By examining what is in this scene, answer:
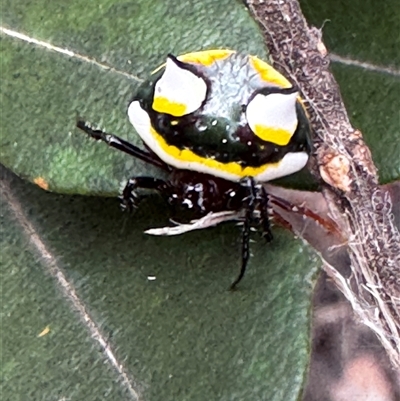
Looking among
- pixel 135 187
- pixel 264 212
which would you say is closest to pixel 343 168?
pixel 264 212

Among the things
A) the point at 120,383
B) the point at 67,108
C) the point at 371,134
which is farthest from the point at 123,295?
the point at 371,134

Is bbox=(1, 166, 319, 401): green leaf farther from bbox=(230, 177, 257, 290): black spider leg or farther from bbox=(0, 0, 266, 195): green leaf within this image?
bbox=(0, 0, 266, 195): green leaf

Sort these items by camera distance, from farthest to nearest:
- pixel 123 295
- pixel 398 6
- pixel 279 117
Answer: pixel 398 6
pixel 123 295
pixel 279 117

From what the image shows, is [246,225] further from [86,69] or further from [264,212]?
[86,69]

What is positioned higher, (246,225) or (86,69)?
(86,69)

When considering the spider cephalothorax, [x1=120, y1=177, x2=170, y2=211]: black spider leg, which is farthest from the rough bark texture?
[x1=120, y1=177, x2=170, y2=211]: black spider leg

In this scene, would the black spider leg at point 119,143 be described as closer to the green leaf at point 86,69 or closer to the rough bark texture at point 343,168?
the green leaf at point 86,69

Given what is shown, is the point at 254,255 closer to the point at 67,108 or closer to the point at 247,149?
the point at 247,149
